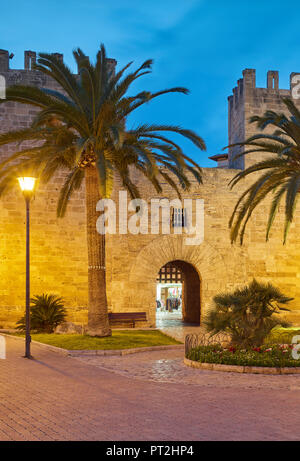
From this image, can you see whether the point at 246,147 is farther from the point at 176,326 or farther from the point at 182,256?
the point at 176,326

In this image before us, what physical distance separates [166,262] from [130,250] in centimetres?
142

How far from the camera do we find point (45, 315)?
1568 centimetres

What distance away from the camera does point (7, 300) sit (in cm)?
1706

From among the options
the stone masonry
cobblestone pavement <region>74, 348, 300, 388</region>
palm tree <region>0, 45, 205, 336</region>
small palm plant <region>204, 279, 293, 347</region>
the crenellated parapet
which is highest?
the crenellated parapet

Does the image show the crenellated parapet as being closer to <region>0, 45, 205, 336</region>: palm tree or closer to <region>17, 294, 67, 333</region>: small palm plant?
<region>0, 45, 205, 336</region>: palm tree

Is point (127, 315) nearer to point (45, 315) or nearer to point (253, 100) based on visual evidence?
point (45, 315)

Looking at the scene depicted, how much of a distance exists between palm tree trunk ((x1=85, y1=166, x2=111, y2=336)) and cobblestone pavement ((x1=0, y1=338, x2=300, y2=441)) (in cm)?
350

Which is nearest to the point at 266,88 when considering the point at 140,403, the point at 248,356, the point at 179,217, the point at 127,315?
the point at 179,217

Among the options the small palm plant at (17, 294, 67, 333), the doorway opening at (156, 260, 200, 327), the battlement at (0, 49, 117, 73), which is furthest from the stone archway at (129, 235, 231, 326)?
the battlement at (0, 49, 117, 73)

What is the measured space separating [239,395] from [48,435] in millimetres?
3106

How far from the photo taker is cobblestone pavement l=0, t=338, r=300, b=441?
17.2 ft

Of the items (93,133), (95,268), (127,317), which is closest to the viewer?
(93,133)

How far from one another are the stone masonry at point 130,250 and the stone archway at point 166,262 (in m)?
0.04

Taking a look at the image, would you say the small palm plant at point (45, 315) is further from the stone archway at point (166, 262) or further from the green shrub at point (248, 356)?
the green shrub at point (248, 356)
